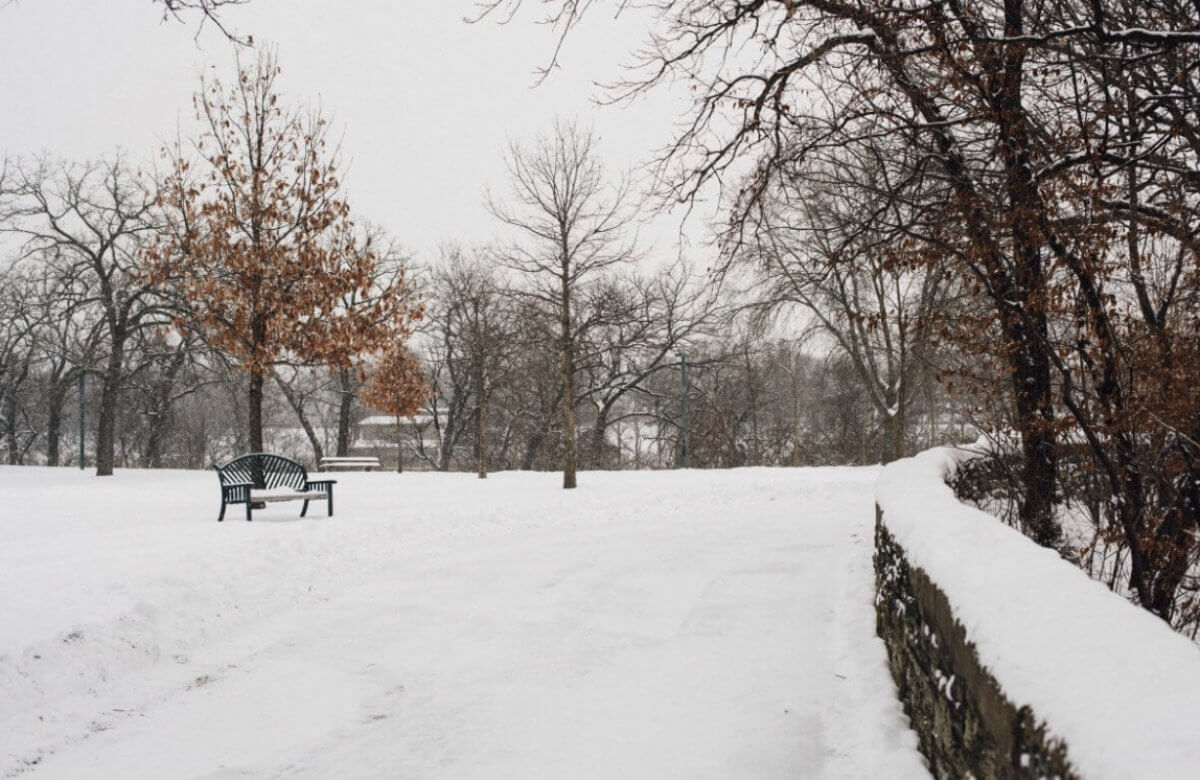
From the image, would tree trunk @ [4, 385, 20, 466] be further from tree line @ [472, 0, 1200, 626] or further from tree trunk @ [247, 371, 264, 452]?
tree line @ [472, 0, 1200, 626]

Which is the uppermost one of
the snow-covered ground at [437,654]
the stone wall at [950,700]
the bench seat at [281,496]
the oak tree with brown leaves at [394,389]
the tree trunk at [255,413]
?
the oak tree with brown leaves at [394,389]

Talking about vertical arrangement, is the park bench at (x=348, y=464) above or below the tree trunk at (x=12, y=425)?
below

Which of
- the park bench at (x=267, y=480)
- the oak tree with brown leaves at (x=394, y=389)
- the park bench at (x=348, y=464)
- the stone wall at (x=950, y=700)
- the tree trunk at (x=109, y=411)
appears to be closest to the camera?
the stone wall at (x=950, y=700)

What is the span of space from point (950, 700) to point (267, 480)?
37.9 feet

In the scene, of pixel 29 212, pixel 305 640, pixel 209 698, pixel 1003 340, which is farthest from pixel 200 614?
pixel 29 212

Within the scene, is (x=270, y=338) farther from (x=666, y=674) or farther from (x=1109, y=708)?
(x=1109, y=708)

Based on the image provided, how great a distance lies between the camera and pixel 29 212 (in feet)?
88.3

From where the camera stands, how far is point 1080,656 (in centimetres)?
214

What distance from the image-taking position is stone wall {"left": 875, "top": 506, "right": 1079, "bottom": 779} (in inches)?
82.5

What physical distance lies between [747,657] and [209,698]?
3.31 m

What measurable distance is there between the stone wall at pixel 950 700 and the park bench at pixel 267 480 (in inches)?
359

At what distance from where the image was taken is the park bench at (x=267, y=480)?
12.0 meters

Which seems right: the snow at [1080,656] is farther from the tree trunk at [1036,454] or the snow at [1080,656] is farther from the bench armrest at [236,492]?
the bench armrest at [236,492]

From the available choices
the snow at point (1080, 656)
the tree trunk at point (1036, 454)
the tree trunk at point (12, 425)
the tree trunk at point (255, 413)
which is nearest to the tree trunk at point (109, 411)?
the tree trunk at point (255, 413)
